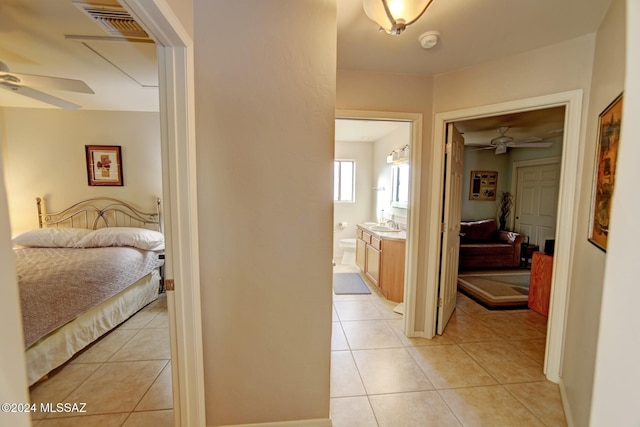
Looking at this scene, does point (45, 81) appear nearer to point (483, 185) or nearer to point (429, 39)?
point (429, 39)

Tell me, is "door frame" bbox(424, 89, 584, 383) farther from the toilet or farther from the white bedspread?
the white bedspread

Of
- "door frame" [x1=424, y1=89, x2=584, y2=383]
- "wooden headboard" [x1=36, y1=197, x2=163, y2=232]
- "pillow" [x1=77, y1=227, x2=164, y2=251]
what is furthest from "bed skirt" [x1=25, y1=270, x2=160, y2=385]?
"door frame" [x1=424, y1=89, x2=584, y2=383]

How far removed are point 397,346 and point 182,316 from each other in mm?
1856

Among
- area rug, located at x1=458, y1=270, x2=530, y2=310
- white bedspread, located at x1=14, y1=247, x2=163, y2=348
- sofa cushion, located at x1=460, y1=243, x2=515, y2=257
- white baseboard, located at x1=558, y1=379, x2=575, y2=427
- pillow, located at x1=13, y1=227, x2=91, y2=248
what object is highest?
pillow, located at x1=13, y1=227, x2=91, y2=248

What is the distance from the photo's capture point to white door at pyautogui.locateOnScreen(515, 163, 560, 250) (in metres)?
4.81

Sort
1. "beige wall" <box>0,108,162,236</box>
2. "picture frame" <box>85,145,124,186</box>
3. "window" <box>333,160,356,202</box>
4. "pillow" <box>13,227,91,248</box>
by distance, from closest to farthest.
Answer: "pillow" <box>13,227,91,248</box>, "beige wall" <box>0,108,162,236</box>, "picture frame" <box>85,145,124,186</box>, "window" <box>333,160,356,202</box>

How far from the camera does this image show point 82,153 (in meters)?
3.40

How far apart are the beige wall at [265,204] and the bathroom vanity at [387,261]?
1.90m

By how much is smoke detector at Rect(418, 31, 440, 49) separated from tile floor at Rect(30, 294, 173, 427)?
9.82ft

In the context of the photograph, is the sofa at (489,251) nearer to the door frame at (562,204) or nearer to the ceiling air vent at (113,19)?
the door frame at (562,204)

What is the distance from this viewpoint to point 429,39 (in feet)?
6.29

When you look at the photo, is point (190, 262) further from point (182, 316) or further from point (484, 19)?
point (484, 19)

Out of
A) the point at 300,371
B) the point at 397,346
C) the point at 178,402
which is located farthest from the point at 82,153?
the point at 397,346

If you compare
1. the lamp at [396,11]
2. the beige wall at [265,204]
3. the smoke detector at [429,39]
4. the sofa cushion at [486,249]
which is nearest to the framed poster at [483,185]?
the sofa cushion at [486,249]
